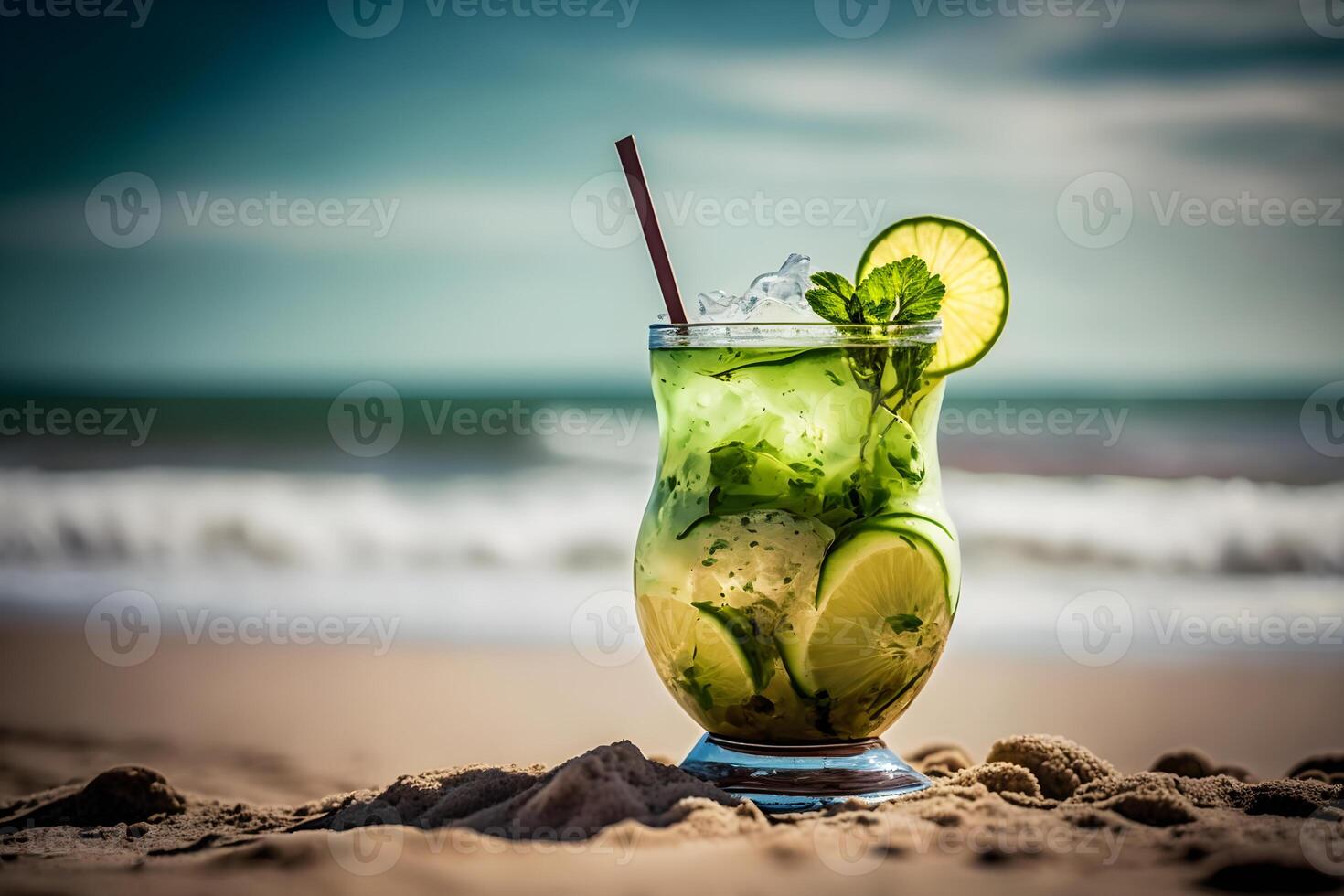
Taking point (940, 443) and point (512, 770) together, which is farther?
point (940, 443)

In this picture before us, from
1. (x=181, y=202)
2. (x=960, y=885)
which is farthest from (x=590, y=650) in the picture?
(x=181, y=202)

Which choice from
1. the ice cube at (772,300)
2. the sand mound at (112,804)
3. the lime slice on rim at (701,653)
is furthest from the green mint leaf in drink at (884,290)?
the sand mound at (112,804)

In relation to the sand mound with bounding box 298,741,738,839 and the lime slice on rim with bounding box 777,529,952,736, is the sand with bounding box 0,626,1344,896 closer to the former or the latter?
the sand mound with bounding box 298,741,738,839

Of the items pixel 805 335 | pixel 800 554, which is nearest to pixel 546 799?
pixel 800 554

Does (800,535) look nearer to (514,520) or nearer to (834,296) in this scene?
(834,296)

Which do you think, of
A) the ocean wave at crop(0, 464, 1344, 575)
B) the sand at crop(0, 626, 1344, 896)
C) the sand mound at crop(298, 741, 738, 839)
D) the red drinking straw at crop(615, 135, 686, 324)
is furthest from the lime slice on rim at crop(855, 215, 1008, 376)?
the ocean wave at crop(0, 464, 1344, 575)

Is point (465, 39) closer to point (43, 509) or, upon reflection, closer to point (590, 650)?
point (43, 509)

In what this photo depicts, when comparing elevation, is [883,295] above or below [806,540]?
above
